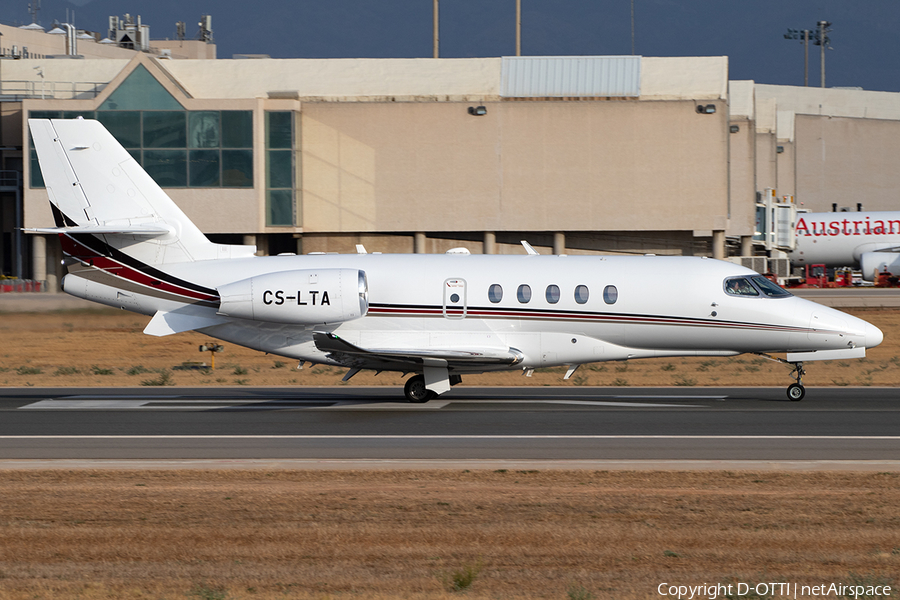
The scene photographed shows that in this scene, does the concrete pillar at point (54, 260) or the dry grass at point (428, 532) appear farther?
the concrete pillar at point (54, 260)

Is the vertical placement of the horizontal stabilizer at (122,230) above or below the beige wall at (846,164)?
below

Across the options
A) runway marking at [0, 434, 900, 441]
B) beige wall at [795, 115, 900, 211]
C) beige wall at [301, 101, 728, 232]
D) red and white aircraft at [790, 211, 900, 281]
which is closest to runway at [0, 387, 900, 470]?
runway marking at [0, 434, 900, 441]

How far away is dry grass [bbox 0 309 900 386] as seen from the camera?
2691 cm

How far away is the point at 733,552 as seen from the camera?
10.0m

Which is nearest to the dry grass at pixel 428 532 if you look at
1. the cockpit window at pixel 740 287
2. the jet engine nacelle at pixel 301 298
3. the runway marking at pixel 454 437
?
the runway marking at pixel 454 437

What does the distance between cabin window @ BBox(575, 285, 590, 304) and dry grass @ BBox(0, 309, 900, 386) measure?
535 centimetres

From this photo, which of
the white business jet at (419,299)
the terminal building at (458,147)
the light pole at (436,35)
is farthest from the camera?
the light pole at (436,35)

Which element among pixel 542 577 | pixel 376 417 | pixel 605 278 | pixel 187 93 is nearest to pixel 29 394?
pixel 376 417

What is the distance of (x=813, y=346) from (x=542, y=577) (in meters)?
14.4

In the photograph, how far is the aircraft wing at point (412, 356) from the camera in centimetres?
2095

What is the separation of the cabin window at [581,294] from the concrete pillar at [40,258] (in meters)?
42.8

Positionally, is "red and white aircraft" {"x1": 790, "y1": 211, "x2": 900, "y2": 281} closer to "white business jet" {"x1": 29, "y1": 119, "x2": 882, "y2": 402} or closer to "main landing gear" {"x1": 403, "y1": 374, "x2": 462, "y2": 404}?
"white business jet" {"x1": 29, "y1": 119, "x2": 882, "y2": 402}

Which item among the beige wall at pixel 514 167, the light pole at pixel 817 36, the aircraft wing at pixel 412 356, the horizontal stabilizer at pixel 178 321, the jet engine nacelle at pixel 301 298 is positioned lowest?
the aircraft wing at pixel 412 356

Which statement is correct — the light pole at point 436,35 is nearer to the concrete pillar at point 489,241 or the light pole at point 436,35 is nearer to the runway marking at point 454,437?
the concrete pillar at point 489,241
